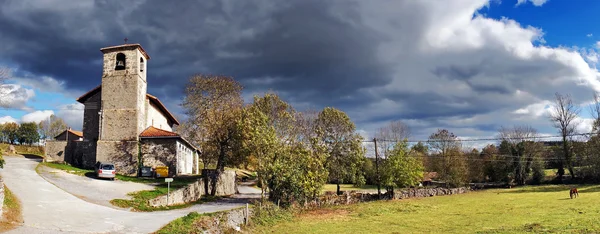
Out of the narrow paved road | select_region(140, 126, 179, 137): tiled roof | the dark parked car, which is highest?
select_region(140, 126, 179, 137): tiled roof

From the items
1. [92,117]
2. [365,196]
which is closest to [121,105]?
[92,117]

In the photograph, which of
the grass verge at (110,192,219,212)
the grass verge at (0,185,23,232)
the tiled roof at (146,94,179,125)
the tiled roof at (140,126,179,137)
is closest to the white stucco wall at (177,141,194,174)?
the tiled roof at (140,126,179,137)

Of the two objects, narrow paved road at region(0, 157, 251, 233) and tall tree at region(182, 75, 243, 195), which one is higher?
tall tree at region(182, 75, 243, 195)

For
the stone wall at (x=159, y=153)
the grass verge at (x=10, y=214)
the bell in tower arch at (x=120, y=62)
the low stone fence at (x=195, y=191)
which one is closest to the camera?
the grass verge at (x=10, y=214)

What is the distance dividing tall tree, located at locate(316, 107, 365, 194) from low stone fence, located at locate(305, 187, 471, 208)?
2.75 m

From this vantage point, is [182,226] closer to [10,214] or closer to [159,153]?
[10,214]

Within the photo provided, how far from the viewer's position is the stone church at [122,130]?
4288 centimetres

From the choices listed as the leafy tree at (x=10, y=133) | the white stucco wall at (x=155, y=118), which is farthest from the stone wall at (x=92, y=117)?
the leafy tree at (x=10, y=133)

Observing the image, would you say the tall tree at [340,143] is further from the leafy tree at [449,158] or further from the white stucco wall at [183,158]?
the leafy tree at [449,158]

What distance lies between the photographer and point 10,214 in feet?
56.1

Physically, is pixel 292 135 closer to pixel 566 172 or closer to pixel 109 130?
pixel 109 130

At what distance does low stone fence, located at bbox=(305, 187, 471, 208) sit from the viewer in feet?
127

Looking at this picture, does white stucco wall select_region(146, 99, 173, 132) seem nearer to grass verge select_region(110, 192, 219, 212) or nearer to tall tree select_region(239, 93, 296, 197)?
tall tree select_region(239, 93, 296, 197)

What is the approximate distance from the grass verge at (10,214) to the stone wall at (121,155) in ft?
70.5
